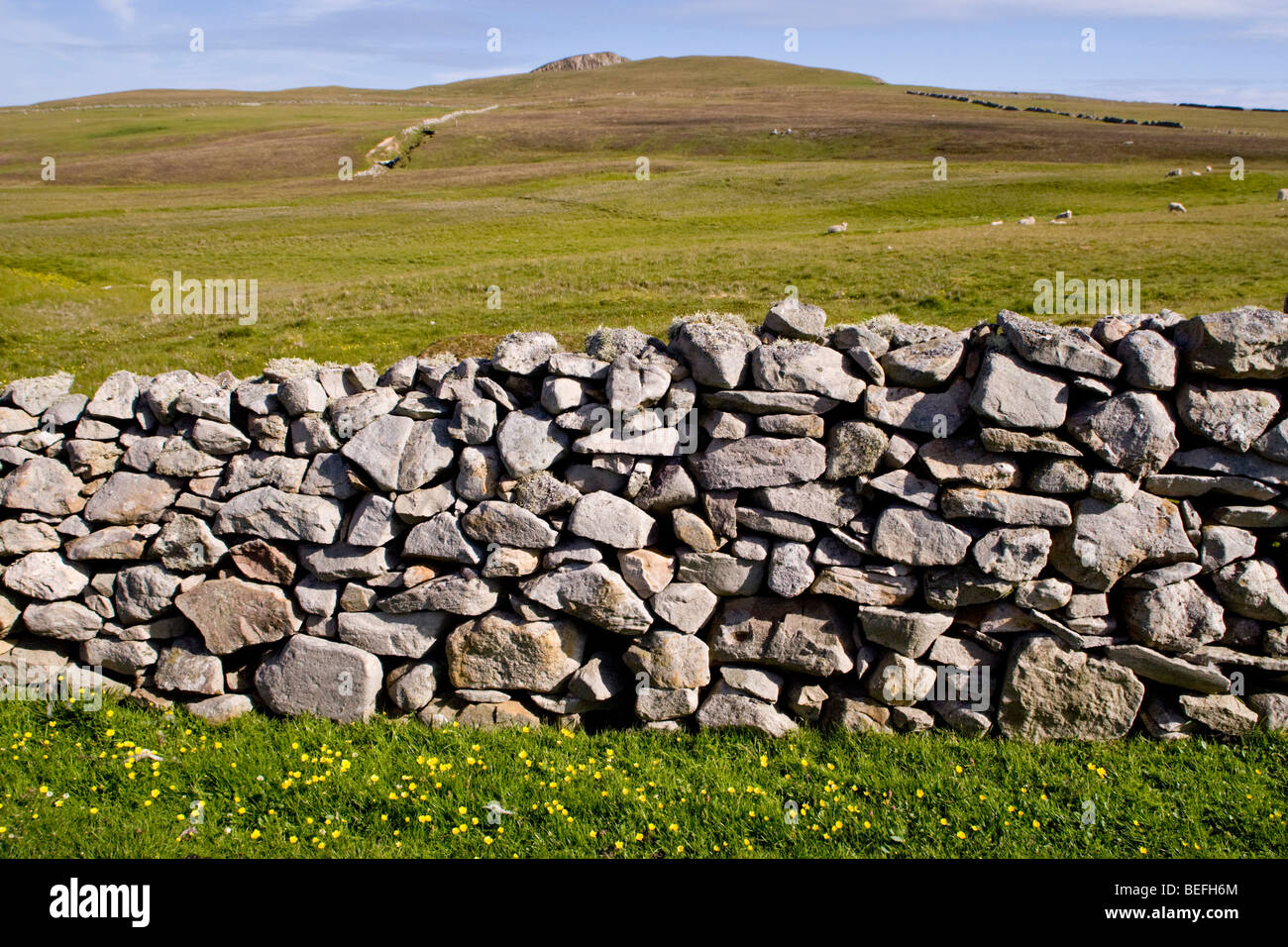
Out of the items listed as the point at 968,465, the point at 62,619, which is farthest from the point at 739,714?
the point at 62,619

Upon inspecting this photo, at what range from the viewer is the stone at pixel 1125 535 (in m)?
6.66

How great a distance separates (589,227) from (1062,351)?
127 feet

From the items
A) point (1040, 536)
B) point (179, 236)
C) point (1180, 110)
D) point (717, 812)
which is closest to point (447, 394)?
point (717, 812)

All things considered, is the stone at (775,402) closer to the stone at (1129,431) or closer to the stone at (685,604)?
the stone at (685,604)

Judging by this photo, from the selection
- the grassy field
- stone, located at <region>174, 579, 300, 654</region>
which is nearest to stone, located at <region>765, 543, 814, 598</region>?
stone, located at <region>174, 579, 300, 654</region>

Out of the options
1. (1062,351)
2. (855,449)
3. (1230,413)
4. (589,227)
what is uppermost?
(589,227)

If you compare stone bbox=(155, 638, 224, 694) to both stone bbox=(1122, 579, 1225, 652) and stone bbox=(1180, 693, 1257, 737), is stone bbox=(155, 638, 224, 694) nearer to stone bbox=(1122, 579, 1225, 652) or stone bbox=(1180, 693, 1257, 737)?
stone bbox=(1122, 579, 1225, 652)

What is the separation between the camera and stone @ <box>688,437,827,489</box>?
6984mm

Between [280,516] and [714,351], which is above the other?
[714,351]

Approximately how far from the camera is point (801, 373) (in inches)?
275

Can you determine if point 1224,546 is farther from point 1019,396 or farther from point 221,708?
point 221,708

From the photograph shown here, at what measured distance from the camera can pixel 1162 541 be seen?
6.68 metres

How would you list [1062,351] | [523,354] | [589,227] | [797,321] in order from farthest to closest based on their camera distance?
[589,227] < [523,354] < [797,321] < [1062,351]

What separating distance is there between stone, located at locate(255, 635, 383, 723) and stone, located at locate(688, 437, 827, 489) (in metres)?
3.51
